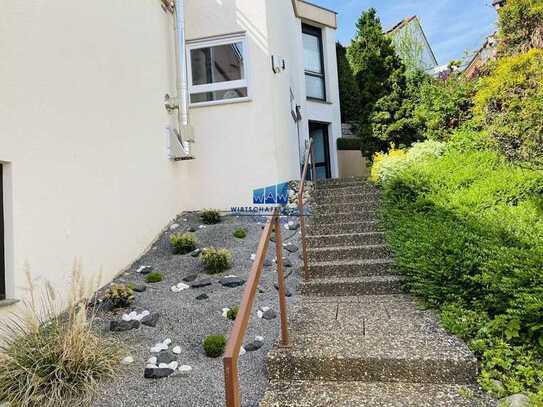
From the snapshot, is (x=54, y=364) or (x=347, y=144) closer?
(x=54, y=364)

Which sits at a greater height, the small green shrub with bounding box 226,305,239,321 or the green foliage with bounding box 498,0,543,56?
the green foliage with bounding box 498,0,543,56

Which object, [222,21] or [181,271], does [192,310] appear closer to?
[181,271]

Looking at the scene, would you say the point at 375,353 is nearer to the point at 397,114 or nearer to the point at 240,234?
the point at 240,234

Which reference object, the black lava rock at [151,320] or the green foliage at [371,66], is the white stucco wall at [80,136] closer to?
the black lava rock at [151,320]

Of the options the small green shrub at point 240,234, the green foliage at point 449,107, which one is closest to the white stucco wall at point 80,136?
the small green shrub at point 240,234

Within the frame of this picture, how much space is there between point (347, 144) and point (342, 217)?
21.2ft

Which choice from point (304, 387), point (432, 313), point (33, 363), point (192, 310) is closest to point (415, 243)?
point (432, 313)

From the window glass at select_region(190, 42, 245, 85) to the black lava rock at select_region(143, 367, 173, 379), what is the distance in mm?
5054

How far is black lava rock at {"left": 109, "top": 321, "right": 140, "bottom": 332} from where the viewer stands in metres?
3.14

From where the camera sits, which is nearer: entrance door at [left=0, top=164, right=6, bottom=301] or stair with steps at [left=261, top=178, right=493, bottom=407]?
stair with steps at [left=261, top=178, right=493, bottom=407]

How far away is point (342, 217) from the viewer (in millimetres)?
5355

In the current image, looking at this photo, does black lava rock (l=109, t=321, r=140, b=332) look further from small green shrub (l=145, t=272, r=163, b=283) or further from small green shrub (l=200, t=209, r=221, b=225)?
small green shrub (l=200, t=209, r=221, b=225)

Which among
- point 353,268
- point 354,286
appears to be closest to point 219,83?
point 353,268

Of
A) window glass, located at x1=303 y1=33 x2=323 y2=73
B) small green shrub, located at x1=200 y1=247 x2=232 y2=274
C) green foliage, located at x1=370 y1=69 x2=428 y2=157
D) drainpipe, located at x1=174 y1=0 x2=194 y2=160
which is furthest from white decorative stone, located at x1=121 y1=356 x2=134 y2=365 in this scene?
window glass, located at x1=303 y1=33 x2=323 y2=73
